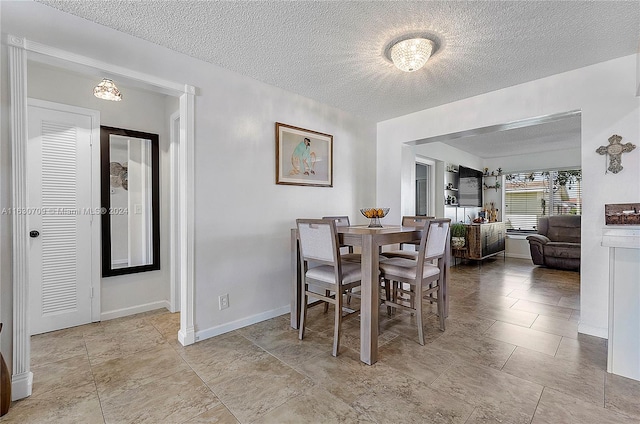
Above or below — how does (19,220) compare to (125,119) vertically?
below

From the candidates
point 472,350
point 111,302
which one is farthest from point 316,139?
point 111,302

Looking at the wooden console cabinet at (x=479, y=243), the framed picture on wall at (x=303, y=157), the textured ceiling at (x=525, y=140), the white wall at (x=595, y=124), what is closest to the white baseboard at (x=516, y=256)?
the wooden console cabinet at (x=479, y=243)

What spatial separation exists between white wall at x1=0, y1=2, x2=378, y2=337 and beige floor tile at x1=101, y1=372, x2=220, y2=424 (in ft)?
2.11

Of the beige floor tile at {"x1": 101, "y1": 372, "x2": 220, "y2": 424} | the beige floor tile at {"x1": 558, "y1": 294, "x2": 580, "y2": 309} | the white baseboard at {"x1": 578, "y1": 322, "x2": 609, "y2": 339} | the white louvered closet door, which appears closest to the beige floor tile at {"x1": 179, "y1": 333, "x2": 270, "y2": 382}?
the beige floor tile at {"x1": 101, "y1": 372, "x2": 220, "y2": 424}

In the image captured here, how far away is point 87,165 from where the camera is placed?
8.97ft

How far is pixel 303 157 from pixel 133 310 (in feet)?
7.83

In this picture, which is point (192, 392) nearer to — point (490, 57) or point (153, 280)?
point (153, 280)

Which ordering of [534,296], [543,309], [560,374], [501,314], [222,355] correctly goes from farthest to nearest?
[534,296], [543,309], [501,314], [222,355], [560,374]

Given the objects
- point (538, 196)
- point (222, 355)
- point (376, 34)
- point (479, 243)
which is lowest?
point (222, 355)

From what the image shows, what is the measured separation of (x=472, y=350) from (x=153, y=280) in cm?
313

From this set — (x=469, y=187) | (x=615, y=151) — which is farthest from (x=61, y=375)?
(x=469, y=187)

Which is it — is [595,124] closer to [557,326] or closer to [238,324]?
[557,326]

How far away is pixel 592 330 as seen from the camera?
2467 millimetres

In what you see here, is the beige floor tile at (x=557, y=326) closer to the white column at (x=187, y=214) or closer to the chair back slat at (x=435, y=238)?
the chair back slat at (x=435, y=238)
